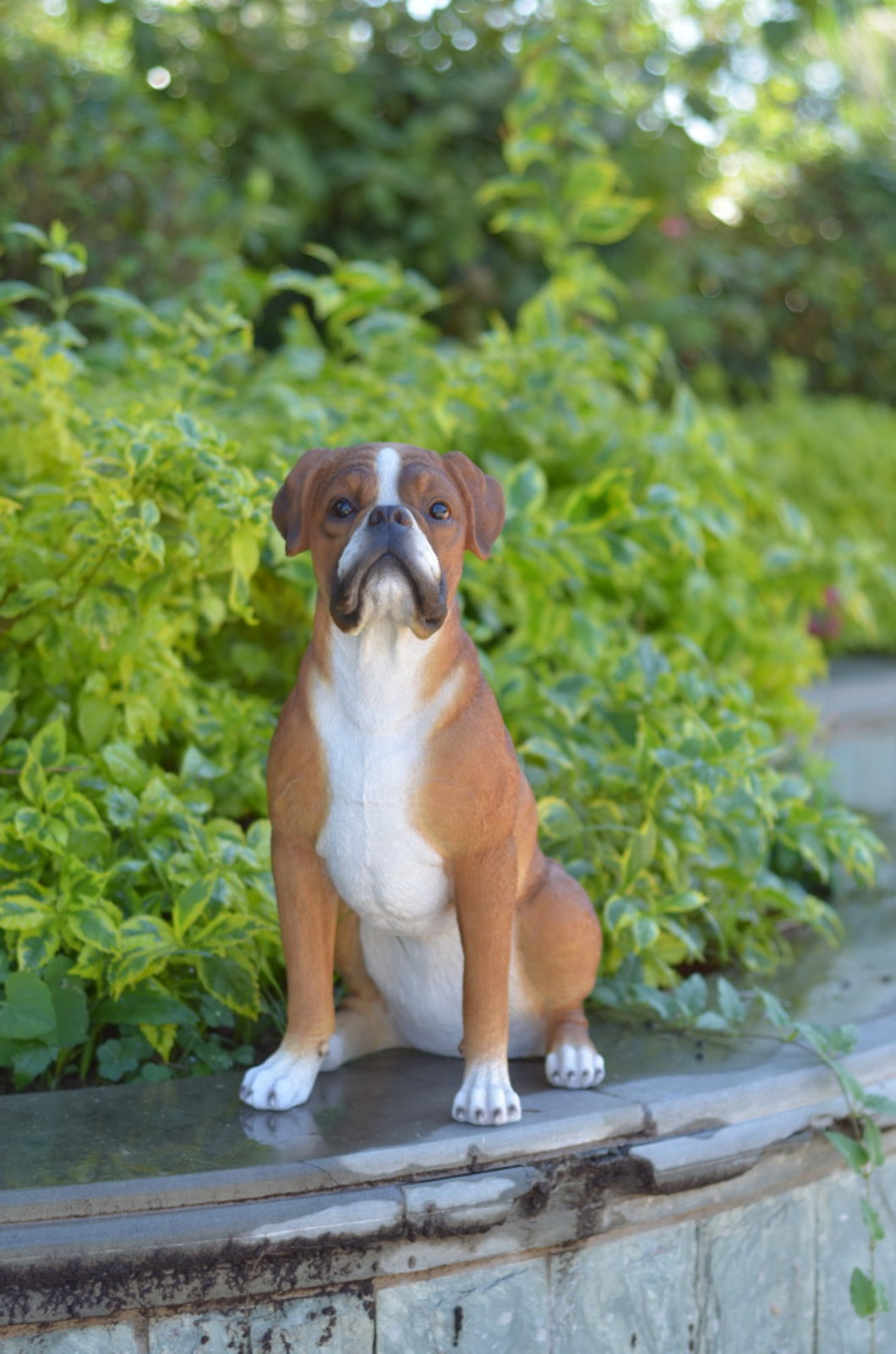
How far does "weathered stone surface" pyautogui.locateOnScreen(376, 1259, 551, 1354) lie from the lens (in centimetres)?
207

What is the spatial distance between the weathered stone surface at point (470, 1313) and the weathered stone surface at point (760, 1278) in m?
0.32

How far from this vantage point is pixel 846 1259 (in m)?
2.51

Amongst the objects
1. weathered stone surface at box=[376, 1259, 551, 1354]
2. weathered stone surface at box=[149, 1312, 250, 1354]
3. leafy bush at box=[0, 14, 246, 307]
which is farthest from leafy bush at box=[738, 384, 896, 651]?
weathered stone surface at box=[149, 1312, 250, 1354]

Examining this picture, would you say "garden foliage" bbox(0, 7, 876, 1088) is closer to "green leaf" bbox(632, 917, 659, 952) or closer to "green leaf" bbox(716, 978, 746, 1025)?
"green leaf" bbox(632, 917, 659, 952)

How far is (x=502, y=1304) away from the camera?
2137 mm

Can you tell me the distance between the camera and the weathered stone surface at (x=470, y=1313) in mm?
2070

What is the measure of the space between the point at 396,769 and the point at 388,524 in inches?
14.8

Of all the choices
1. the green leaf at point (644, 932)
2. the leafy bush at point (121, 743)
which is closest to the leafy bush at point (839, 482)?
the green leaf at point (644, 932)

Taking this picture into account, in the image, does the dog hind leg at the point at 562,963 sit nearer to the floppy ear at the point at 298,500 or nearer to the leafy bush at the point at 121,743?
the leafy bush at the point at 121,743

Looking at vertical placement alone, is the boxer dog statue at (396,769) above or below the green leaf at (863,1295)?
above

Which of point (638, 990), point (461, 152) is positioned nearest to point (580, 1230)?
point (638, 990)

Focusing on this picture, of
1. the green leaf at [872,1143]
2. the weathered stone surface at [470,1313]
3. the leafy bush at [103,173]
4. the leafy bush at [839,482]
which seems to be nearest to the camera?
the weathered stone surface at [470,1313]

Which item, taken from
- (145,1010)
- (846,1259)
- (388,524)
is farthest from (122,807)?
(846,1259)

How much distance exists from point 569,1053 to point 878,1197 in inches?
26.0
